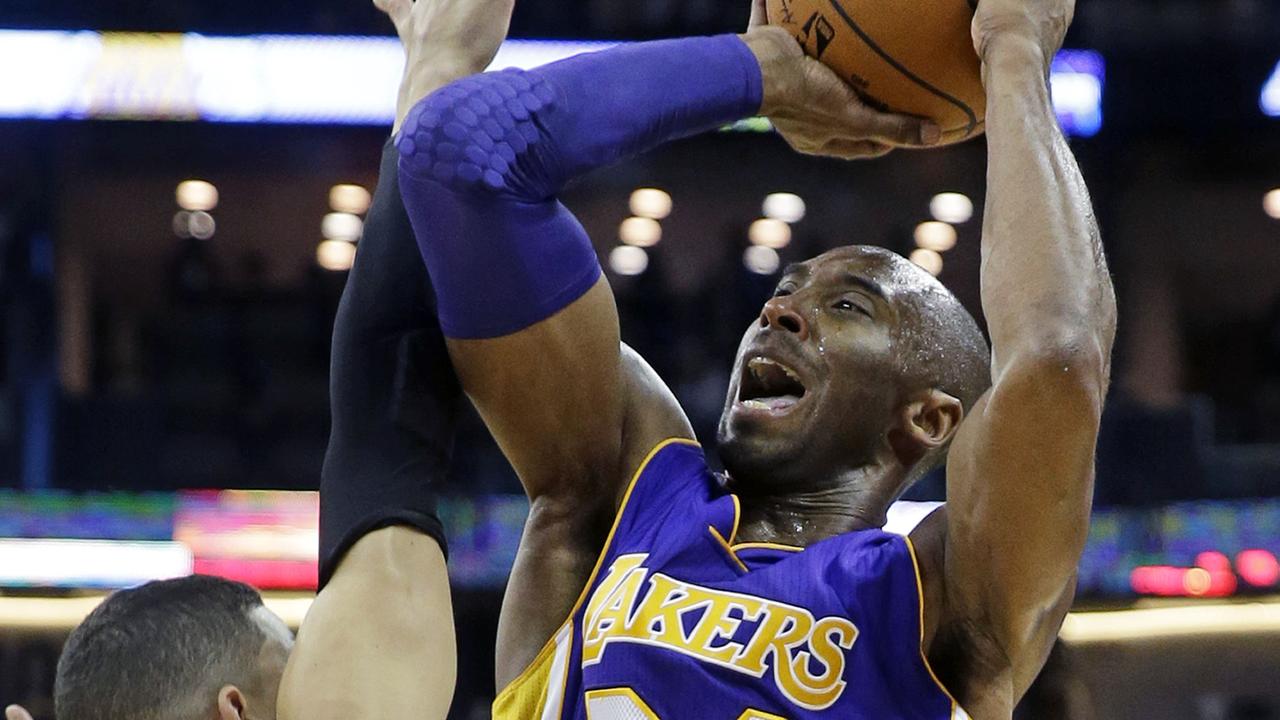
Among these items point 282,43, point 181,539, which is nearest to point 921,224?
point 282,43

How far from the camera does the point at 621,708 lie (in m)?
2.09

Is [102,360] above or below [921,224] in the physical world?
below

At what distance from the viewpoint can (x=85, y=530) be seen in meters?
8.87

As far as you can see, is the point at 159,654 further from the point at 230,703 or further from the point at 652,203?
the point at 652,203

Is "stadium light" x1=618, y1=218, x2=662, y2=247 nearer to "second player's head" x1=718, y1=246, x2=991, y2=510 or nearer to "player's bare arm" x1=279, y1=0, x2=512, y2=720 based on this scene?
"second player's head" x1=718, y1=246, x2=991, y2=510

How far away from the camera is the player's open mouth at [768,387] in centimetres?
240

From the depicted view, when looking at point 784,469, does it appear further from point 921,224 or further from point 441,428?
point 921,224

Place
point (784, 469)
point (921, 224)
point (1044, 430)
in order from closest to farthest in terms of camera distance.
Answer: point (1044, 430) < point (784, 469) < point (921, 224)

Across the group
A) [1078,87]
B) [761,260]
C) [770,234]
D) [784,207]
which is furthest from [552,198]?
A: [784,207]

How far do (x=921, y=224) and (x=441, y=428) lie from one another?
8.98 meters

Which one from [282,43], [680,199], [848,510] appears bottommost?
[680,199]

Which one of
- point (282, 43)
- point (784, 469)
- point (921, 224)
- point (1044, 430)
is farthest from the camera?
point (921, 224)

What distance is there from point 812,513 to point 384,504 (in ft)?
2.24

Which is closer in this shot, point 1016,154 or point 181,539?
point 1016,154
